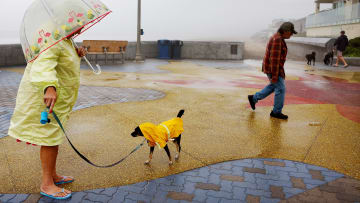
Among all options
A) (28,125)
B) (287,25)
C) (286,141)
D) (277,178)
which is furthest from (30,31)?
(287,25)

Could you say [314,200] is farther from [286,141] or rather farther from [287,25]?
[287,25]

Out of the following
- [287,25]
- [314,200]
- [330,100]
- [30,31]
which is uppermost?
[287,25]

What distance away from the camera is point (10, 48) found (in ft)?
47.4

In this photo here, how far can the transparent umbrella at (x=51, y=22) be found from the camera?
274 centimetres

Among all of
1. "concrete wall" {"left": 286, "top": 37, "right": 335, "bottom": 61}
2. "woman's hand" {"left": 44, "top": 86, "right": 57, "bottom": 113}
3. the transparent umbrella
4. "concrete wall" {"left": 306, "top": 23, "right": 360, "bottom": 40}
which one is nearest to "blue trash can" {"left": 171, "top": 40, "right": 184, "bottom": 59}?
"concrete wall" {"left": 286, "top": 37, "right": 335, "bottom": 61}

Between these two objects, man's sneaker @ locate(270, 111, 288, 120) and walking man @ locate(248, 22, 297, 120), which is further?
man's sneaker @ locate(270, 111, 288, 120)

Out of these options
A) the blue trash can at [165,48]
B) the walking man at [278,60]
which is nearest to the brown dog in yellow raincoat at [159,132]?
the walking man at [278,60]

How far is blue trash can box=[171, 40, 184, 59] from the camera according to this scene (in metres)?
21.0

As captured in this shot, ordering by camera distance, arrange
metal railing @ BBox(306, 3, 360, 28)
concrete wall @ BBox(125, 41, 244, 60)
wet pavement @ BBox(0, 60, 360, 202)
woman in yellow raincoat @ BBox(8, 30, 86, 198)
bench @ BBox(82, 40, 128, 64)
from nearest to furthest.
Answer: woman in yellow raincoat @ BBox(8, 30, 86, 198) → wet pavement @ BBox(0, 60, 360, 202) → bench @ BBox(82, 40, 128, 64) → concrete wall @ BBox(125, 41, 244, 60) → metal railing @ BBox(306, 3, 360, 28)

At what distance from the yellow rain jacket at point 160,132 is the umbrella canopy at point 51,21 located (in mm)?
1237

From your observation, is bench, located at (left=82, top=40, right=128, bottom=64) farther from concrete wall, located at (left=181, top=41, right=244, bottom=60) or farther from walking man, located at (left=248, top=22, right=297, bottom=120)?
walking man, located at (left=248, top=22, right=297, bottom=120)

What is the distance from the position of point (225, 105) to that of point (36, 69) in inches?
202

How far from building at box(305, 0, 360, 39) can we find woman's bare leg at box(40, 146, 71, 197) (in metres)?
26.5

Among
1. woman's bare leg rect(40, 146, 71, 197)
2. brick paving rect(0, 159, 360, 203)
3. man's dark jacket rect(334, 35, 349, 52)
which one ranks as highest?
man's dark jacket rect(334, 35, 349, 52)
